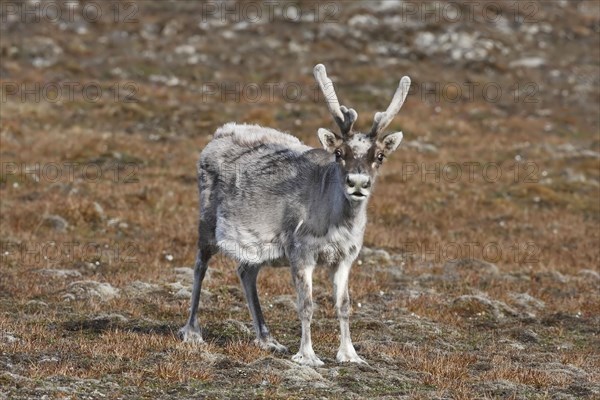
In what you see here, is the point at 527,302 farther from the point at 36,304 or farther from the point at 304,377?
the point at 36,304

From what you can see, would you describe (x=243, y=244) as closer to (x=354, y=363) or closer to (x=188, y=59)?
(x=354, y=363)

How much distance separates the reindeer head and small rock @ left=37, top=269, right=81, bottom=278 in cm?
849

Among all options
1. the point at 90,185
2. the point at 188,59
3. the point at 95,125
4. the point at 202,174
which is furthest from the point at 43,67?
the point at 202,174

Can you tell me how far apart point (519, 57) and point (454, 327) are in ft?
146

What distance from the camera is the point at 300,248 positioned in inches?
470

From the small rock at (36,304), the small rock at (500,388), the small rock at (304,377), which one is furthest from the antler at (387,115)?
the small rock at (36,304)

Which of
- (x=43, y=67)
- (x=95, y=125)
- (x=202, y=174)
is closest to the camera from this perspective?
(x=202, y=174)

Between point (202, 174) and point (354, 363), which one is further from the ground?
point (202, 174)

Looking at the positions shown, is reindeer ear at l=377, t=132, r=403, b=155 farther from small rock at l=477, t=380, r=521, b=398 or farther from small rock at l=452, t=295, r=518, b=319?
Result: small rock at l=452, t=295, r=518, b=319

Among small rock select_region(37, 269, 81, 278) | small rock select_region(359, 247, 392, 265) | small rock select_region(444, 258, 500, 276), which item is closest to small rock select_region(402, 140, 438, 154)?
small rock select_region(444, 258, 500, 276)

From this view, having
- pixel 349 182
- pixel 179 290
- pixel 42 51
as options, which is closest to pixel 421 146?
pixel 179 290

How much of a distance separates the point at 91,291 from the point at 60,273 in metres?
2.02

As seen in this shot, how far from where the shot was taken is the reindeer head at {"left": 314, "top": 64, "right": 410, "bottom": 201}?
35.6 ft

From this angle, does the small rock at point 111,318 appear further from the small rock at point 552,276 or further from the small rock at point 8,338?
the small rock at point 552,276
